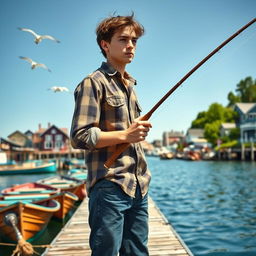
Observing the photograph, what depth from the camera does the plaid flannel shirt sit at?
1.84 metres

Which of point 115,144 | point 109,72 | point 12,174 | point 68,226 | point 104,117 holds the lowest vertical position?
point 12,174

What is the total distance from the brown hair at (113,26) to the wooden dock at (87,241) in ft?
13.2

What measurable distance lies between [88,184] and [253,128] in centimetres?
5927

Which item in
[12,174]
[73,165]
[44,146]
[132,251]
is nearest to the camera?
[132,251]

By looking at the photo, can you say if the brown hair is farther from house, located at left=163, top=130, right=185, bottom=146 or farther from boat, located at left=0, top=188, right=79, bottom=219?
house, located at left=163, top=130, right=185, bottom=146

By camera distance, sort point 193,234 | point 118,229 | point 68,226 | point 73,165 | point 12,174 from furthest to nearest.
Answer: point 73,165 → point 12,174 → point 193,234 → point 68,226 → point 118,229

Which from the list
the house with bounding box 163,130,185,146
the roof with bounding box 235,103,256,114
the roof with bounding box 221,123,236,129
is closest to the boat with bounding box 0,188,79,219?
the roof with bounding box 235,103,256,114

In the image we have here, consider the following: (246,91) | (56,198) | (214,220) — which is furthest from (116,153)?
(246,91)

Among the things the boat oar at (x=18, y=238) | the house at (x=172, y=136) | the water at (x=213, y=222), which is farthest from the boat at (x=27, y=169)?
the house at (x=172, y=136)

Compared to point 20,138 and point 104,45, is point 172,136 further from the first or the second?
point 104,45

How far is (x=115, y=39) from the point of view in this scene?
2064 mm

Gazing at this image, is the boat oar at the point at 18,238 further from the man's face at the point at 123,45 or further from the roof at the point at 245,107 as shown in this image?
the roof at the point at 245,107

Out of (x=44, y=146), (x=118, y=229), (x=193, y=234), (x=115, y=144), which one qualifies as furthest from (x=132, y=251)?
(x=44, y=146)

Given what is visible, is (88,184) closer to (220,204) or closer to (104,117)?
(104,117)
